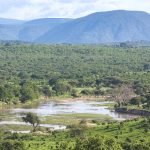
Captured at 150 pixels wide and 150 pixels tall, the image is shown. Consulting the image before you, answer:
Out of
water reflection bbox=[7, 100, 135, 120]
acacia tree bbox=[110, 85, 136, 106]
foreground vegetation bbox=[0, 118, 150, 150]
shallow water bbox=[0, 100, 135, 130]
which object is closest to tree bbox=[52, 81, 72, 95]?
water reflection bbox=[7, 100, 135, 120]

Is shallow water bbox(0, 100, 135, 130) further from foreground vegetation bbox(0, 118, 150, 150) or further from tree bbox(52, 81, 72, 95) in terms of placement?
foreground vegetation bbox(0, 118, 150, 150)

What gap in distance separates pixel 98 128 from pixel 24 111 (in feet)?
152

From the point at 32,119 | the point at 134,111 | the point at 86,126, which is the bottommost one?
the point at 134,111

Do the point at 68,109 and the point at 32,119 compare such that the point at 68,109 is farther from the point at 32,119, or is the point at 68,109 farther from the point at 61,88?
the point at 32,119

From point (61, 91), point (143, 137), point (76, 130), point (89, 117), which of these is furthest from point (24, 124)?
point (61, 91)

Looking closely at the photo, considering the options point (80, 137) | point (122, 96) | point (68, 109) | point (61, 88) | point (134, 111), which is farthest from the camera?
point (61, 88)

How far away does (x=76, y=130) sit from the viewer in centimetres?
7881

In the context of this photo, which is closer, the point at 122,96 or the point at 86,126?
the point at 86,126

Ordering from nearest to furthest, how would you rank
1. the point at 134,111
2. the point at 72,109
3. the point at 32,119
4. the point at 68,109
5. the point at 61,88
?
the point at 32,119, the point at 134,111, the point at 68,109, the point at 72,109, the point at 61,88

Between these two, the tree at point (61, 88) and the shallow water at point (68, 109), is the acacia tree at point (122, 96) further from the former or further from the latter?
the tree at point (61, 88)

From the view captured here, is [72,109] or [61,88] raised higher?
[61,88]

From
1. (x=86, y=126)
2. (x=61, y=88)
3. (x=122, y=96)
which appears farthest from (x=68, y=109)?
(x=86, y=126)

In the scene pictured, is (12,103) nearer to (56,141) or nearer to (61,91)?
(61,91)

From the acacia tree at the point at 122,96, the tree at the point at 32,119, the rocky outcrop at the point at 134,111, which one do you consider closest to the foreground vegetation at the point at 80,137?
the tree at the point at 32,119
